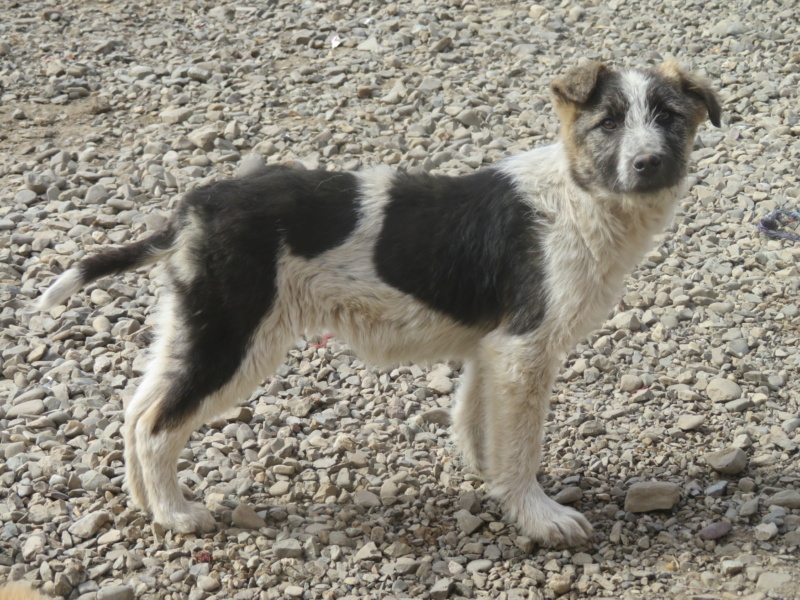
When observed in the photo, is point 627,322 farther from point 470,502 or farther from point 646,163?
point 646,163

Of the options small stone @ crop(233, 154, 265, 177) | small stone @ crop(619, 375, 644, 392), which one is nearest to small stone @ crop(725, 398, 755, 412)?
small stone @ crop(619, 375, 644, 392)

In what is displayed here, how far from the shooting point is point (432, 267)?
4.56 metres

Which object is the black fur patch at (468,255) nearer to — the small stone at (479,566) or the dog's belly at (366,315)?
the dog's belly at (366,315)

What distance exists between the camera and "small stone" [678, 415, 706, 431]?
5238 mm

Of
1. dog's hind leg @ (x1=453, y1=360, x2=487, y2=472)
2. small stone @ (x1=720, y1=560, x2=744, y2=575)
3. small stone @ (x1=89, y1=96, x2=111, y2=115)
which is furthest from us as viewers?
small stone @ (x1=89, y1=96, x2=111, y2=115)

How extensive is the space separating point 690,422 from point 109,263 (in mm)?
3332

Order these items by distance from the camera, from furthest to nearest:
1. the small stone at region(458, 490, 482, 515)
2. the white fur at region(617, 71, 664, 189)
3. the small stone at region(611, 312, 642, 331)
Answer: the small stone at region(611, 312, 642, 331), the small stone at region(458, 490, 482, 515), the white fur at region(617, 71, 664, 189)

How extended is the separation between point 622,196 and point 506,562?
1890 mm

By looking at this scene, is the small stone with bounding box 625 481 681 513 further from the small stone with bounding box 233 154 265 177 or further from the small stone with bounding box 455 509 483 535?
the small stone with bounding box 233 154 265 177

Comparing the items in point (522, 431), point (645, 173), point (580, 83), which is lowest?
point (522, 431)

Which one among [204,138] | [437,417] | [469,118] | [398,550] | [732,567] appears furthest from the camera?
[469,118]

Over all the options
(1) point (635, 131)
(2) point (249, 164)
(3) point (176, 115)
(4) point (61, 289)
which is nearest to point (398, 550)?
(4) point (61, 289)

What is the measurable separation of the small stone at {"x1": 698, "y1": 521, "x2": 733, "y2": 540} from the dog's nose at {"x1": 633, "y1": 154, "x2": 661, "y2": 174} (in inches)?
70.9

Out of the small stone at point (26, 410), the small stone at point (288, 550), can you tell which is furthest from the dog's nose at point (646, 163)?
the small stone at point (26, 410)
